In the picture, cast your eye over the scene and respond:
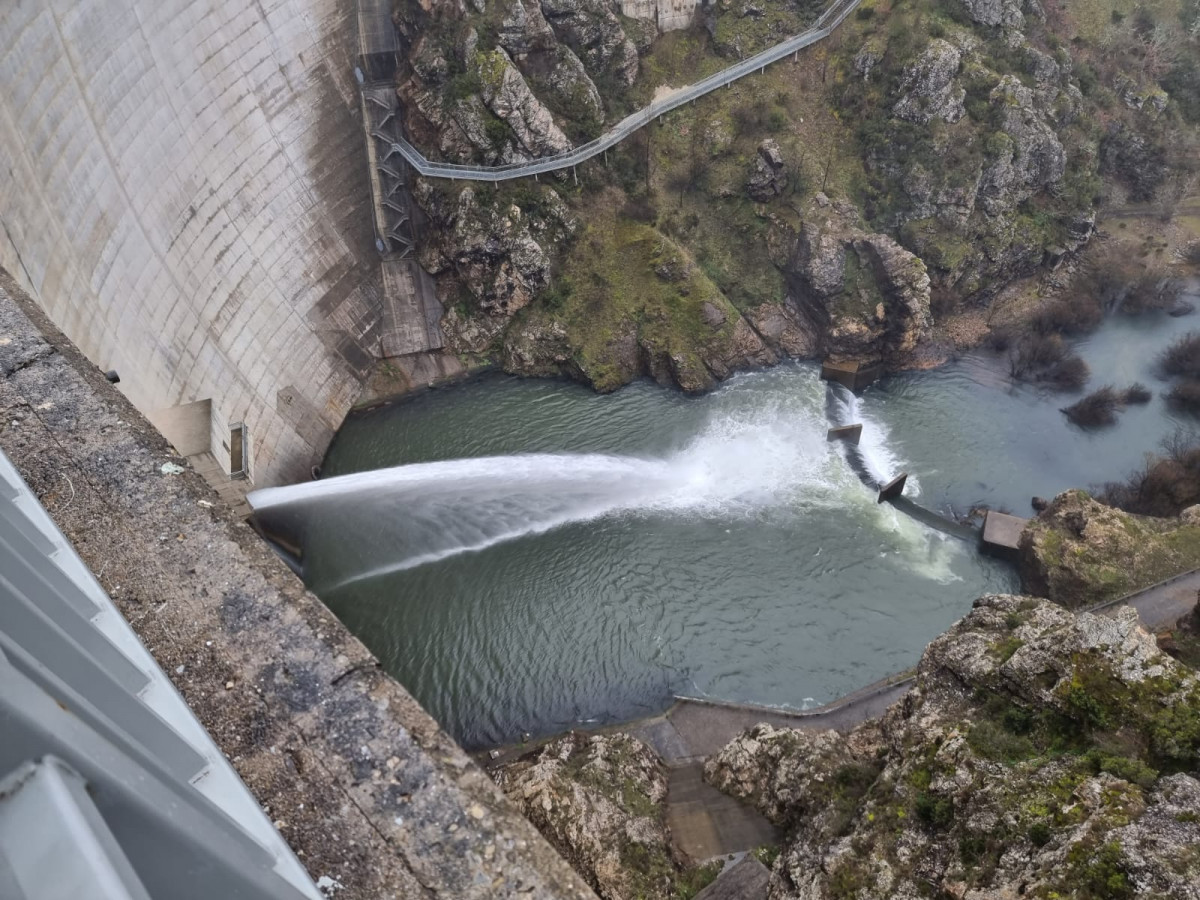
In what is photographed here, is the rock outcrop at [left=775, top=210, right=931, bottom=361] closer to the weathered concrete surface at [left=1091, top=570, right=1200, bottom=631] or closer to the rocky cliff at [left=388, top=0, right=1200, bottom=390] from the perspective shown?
the rocky cliff at [left=388, top=0, right=1200, bottom=390]

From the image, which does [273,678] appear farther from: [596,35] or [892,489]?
[596,35]

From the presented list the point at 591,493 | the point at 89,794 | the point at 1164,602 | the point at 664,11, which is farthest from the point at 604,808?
the point at 664,11

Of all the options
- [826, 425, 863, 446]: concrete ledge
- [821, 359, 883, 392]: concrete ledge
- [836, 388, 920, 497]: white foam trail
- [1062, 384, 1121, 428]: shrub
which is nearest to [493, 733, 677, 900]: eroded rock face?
[836, 388, 920, 497]: white foam trail

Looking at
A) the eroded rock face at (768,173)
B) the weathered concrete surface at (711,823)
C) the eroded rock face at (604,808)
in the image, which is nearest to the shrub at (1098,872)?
the weathered concrete surface at (711,823)

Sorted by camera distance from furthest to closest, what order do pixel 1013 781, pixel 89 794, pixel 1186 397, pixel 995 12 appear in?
pixel 995 12 < pixel 1186 397 < pixel 1013 781 < pixel 89 794

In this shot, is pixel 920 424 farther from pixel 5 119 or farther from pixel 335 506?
pixel 5 119
